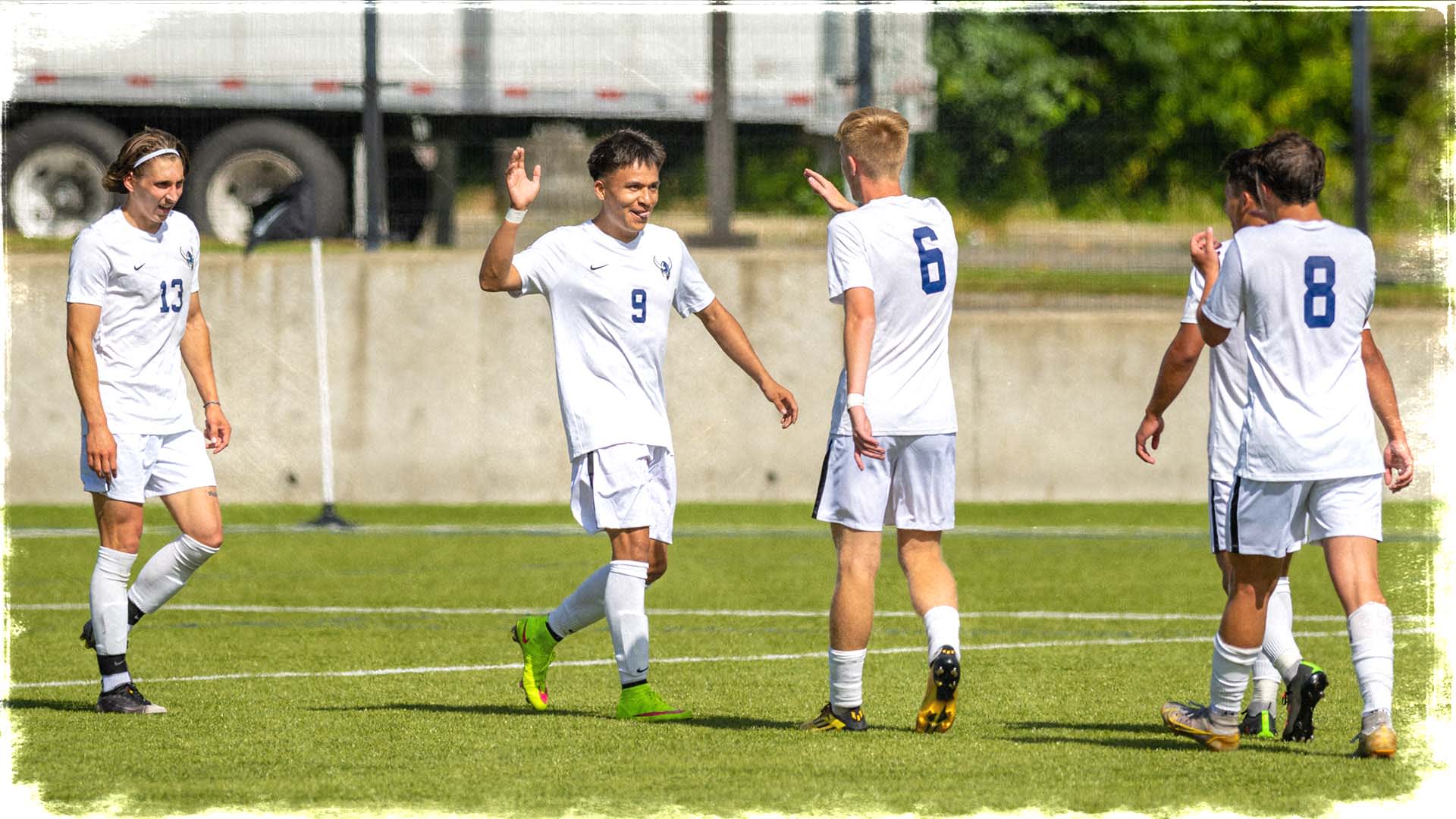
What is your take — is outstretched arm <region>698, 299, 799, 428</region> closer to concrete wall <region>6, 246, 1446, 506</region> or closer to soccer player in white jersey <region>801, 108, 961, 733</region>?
soccer player in white jersey <region>801, 108, 961, 733</region>

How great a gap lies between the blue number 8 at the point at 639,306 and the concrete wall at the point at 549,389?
8744mm

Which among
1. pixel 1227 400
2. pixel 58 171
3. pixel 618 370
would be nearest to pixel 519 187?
pixel 618 370

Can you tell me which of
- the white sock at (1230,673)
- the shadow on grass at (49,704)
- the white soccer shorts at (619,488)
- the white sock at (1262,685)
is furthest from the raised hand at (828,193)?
the shadow on grass at (49,704)

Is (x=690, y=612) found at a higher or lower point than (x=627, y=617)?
lower

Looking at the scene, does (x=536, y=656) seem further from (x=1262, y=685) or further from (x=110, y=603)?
(x=1262, y=685)

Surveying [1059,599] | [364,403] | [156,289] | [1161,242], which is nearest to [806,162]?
[1161,242]

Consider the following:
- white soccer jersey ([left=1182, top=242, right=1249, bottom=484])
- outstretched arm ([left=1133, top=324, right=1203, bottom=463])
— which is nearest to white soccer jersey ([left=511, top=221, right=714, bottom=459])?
outstretched arm ([left=1133, top=324, right=1203, bottom=463])

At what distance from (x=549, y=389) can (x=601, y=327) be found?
352 inches

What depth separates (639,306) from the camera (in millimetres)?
6750

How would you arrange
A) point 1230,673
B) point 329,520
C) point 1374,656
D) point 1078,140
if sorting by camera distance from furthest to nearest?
point 1078,140 < point 329,520 < point 1230,673 < point 1374,656

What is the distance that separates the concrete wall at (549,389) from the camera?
612 inches

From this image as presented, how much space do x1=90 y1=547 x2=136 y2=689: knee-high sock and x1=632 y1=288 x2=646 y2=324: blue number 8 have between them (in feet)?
6.53

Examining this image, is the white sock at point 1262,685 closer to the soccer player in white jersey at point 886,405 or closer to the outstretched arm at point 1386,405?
the outstretched arm at point 1386,405

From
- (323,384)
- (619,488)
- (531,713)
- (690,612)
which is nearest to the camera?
(619,488)
